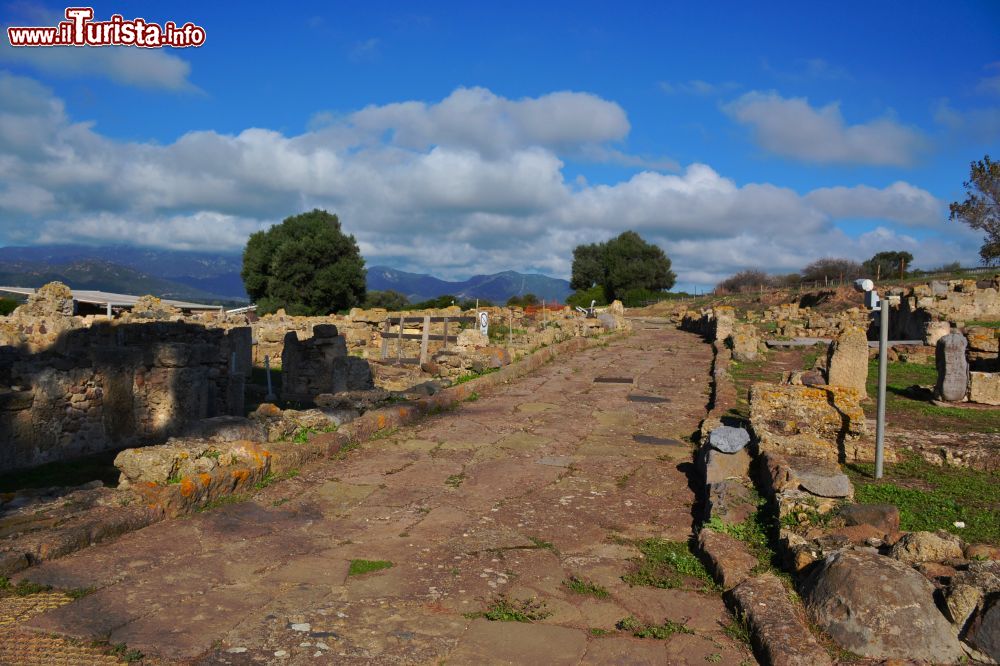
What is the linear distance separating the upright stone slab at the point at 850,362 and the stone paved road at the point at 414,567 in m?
4.69

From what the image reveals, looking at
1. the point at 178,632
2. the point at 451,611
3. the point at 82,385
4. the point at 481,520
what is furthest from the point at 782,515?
the point at 82,385

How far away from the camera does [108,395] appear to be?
10.7 meters

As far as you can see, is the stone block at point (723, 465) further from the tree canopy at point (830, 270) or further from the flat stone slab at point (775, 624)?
the tree canopy at point (830, 270)

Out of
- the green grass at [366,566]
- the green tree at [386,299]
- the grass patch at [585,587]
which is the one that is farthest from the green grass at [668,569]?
the green tree at [386,299]

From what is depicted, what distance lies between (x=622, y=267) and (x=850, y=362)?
55.5 m

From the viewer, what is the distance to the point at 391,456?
716 centimetres

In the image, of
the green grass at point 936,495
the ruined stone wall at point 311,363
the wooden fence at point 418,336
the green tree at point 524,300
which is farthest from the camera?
the green tree at point 524,300

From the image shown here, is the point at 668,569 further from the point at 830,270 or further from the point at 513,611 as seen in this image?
the point at 830,270

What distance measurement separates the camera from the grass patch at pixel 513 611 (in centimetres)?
361

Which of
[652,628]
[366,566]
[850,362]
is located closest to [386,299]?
[850,362]

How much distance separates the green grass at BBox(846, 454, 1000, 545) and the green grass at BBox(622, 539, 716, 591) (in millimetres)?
1655

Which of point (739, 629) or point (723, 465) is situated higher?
point (723, 465)

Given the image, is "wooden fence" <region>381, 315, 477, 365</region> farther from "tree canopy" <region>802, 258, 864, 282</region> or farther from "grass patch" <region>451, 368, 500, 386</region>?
"tree canopy" <region>802, 258, 864, 282</region>

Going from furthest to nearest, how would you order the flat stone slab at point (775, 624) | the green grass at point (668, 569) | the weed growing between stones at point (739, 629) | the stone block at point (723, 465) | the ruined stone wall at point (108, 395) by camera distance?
the ruined stone wall at point (108, 395), the stone block at point (723, 465), the green grass at point (668, 569), the weed growing between stones at point (739, 629), the flat stone slab at point (775, 624)
